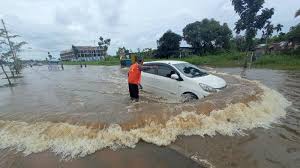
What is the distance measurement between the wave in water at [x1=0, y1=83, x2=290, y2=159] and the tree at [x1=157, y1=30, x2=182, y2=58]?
35.7 metres

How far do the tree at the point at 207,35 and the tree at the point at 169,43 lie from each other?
217 cm

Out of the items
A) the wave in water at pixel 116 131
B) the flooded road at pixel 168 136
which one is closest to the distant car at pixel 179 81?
the flooded road at pixel 168 136

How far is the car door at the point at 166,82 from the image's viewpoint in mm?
7402

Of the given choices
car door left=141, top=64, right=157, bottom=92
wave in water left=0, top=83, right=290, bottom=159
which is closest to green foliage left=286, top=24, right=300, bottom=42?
car door left=141, top=64, right=157, bottom=92

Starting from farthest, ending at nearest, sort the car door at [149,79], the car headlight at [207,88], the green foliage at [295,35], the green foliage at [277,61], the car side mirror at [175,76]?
the green foliage at [295,35] → the green foliage at [277,61] → the car door at [149,79] → the car side mirror at [175,76] → the car headlight at [207,88]

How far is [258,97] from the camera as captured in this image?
22.5 feet

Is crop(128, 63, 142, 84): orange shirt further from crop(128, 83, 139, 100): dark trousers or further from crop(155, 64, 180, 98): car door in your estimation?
crop(155, 64, 180, 98): car door

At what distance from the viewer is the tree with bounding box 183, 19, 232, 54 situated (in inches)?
1503

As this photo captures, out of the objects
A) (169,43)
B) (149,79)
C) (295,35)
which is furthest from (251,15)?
(149,79)

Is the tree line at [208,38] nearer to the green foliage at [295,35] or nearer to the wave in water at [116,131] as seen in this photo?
the green foliage at [295,35]

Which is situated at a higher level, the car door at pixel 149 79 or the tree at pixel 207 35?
the tree at pixel 207 35

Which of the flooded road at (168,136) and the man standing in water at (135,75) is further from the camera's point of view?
the man standing in water at (135,75)

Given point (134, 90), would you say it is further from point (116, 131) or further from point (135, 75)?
point (116, 131)

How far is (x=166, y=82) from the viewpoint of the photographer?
7.77 metres
